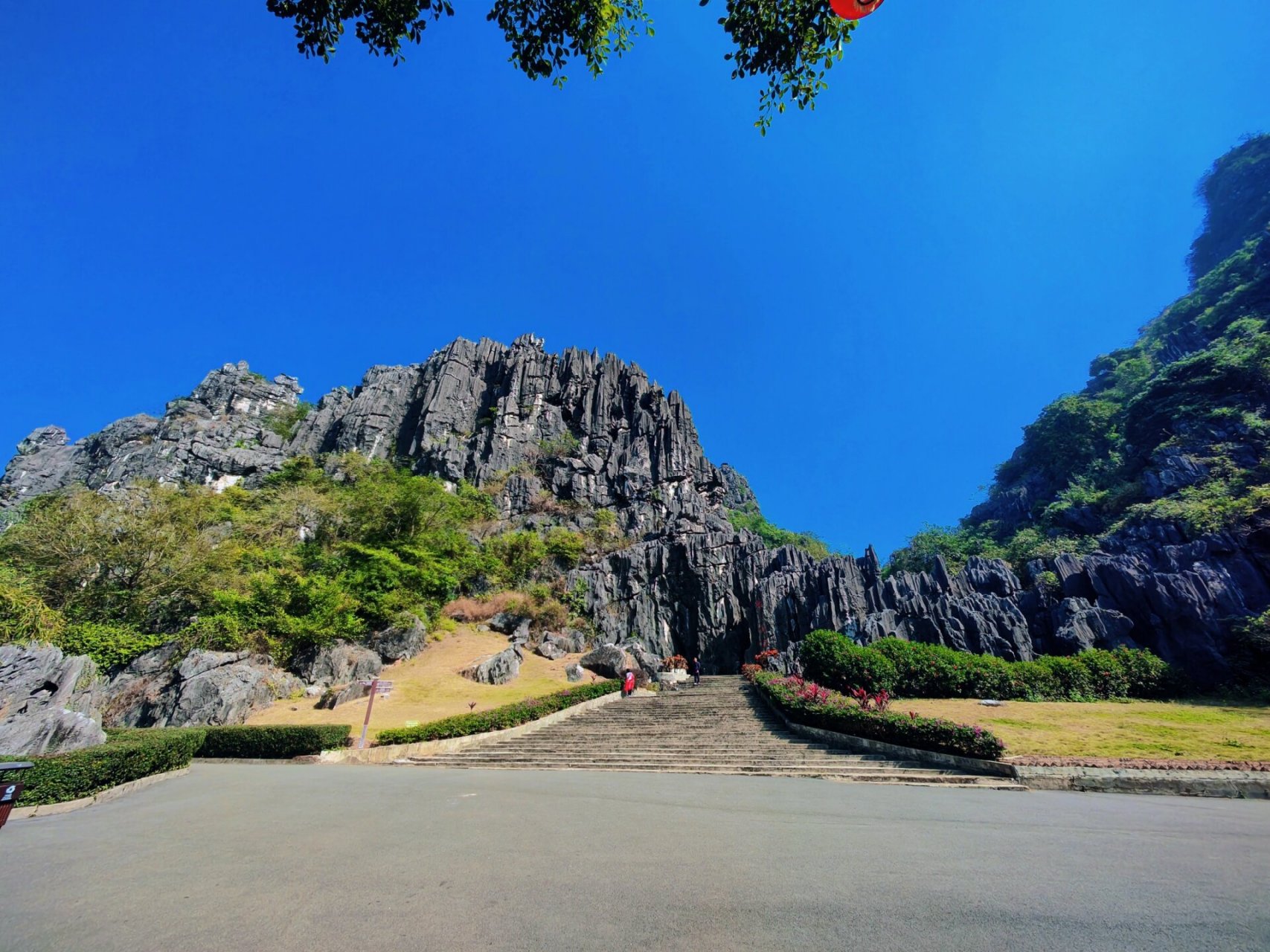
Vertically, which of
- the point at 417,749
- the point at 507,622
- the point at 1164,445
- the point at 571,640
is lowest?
the point at 417,749

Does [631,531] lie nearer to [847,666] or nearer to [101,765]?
[847,666]

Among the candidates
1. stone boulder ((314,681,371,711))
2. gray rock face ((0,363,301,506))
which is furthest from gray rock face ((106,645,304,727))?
gray rock face ((0,363,301,506))

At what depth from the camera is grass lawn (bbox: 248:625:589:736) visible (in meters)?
16.7

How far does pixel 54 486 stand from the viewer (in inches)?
1859

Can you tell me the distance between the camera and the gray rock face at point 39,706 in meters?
8.82

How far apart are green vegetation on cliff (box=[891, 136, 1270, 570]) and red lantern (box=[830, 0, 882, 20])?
30.5 metres

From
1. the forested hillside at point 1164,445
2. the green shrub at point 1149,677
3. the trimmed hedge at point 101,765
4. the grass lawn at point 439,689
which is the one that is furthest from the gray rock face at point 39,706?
the forested hillside at point 1164,445

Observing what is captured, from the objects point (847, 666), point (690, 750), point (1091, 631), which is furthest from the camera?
point (1091, 631)

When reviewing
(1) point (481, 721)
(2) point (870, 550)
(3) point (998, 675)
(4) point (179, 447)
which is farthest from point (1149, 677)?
(4) point (179, 447)

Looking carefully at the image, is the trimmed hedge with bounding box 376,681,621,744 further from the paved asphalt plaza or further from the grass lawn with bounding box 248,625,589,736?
the paved asphalt plaza

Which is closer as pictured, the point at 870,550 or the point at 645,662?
the point at 645,662

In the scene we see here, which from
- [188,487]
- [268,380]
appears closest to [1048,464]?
[188,487]

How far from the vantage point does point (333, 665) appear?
20312mm

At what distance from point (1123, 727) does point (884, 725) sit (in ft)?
23.3
